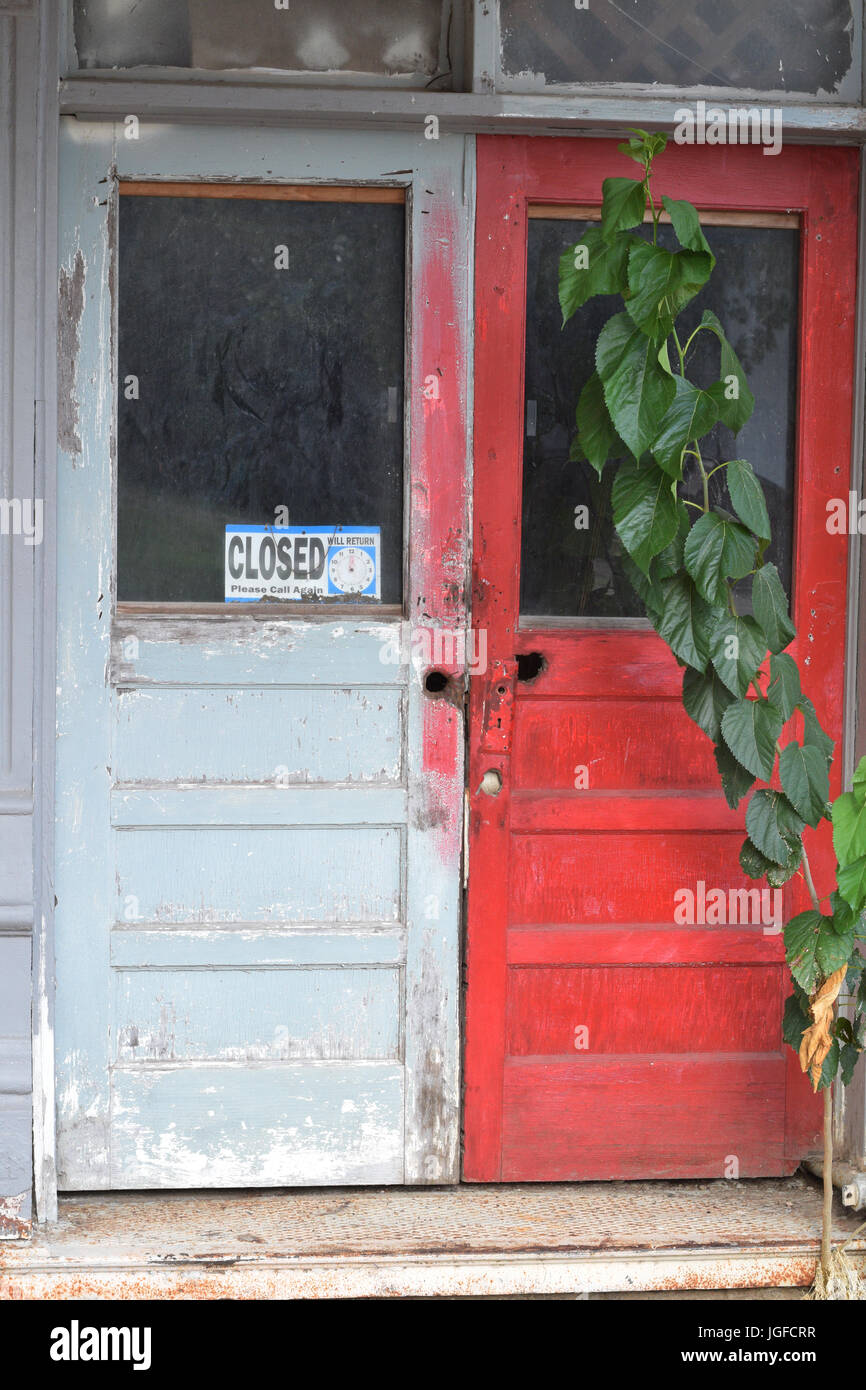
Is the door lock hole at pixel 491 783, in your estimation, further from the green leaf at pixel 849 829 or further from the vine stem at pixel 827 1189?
the vine stem at pixel 827 1189

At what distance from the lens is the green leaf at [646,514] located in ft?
7.86

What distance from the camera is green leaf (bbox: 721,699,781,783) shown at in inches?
96.2

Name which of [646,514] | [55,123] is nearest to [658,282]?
[646,514]

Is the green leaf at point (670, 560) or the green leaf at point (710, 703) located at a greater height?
the green leaf at point (670, 560)

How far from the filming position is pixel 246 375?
9.01 feet

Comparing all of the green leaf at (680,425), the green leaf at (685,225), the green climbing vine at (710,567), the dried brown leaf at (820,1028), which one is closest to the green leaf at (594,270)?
the green climbing vine at (710,567)

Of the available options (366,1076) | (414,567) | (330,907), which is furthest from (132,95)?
(366,1076)

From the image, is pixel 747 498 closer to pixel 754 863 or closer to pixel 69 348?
pixel 754 863

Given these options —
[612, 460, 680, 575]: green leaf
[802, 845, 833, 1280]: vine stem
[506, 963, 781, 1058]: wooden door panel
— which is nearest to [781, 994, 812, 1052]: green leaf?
[802, 845, 833, 1280]: vine stem

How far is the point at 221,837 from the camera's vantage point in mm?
2760

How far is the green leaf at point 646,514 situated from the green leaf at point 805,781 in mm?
477

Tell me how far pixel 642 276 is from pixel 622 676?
2.82ft

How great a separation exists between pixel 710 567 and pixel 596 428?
365 mm

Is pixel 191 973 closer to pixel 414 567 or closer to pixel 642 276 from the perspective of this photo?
pixel 414 567
